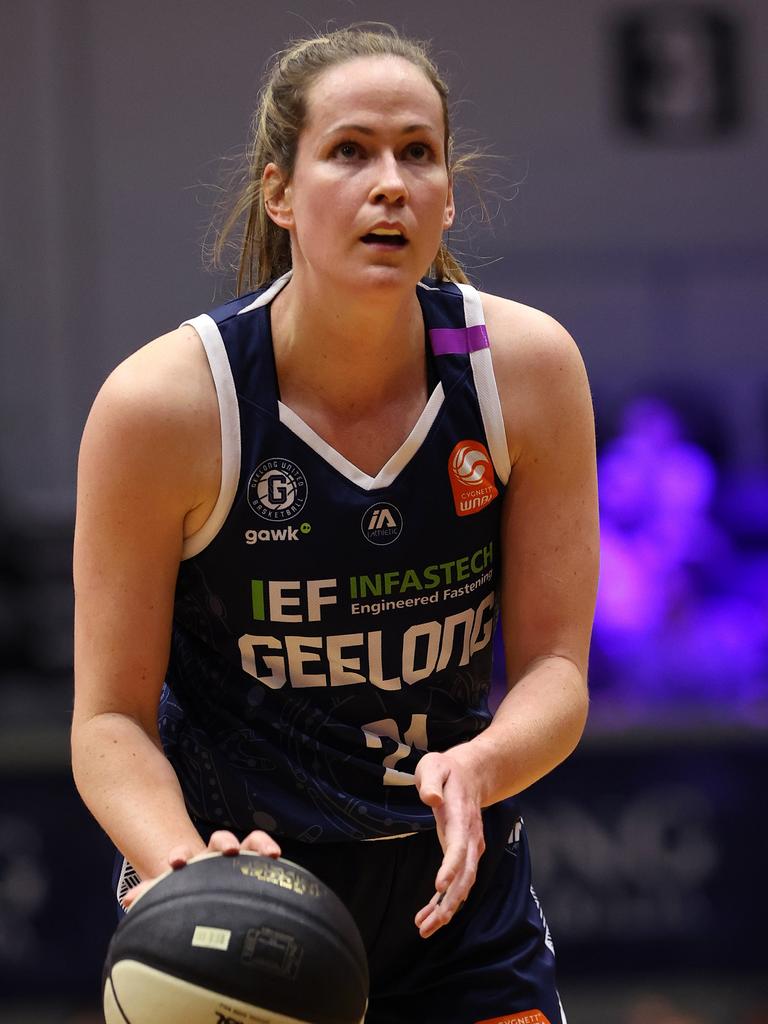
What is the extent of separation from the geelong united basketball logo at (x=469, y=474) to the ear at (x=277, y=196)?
46 centimetres

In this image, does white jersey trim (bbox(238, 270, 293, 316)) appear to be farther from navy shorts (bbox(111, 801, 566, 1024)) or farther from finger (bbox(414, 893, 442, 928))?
finger (bbox(414, 893, 442, 928))

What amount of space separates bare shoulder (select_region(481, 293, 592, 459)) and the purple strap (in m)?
0.02

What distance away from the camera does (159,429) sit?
7.97ft

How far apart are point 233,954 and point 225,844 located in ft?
0.54

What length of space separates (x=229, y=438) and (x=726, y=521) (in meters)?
5.88

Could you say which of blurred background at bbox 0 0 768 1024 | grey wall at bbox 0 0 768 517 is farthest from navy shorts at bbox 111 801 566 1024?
grey wall at bbox 0 0 768 517

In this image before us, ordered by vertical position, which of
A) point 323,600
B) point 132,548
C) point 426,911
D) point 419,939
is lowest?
point 419,939

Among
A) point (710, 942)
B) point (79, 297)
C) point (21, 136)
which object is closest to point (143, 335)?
point (79, 297)

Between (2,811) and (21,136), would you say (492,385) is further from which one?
(21,136)

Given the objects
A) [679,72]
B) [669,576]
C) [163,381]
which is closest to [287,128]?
[163,381]

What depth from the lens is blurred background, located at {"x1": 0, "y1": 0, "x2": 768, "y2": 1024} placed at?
760 centimetres

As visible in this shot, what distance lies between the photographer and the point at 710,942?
5.73m

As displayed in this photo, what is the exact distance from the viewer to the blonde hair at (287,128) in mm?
2561

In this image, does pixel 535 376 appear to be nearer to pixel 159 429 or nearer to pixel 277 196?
pixel 277 196
